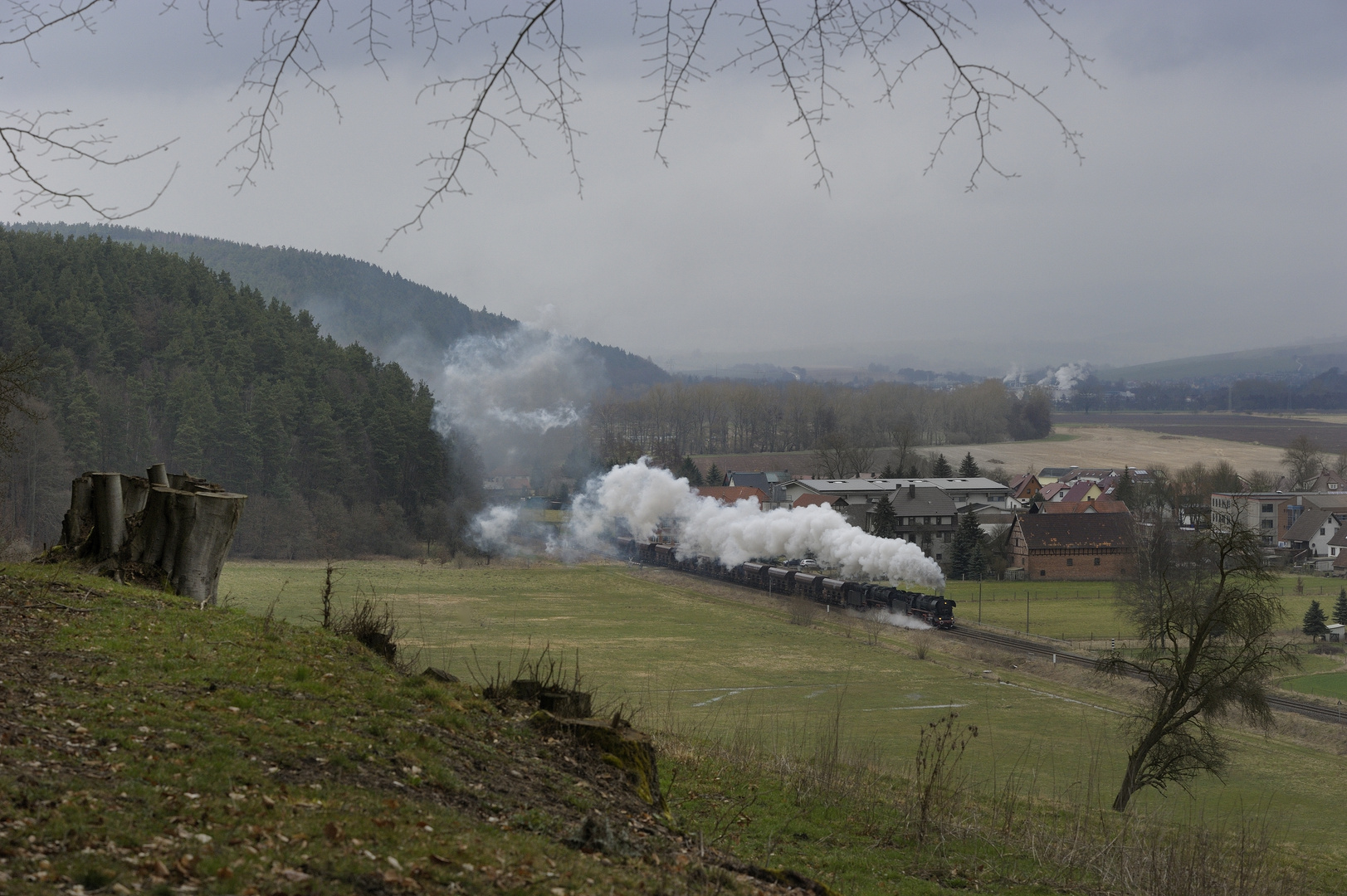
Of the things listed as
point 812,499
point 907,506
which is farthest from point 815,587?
point 812,499

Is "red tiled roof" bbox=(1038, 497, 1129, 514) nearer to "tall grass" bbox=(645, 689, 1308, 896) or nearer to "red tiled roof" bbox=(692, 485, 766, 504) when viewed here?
"red tiled roof" bbox=(692, 485, 766, 504)

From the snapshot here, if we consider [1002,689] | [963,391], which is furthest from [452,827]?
[963,391]

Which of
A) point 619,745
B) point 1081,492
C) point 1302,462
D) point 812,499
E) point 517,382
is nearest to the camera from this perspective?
point 619,745

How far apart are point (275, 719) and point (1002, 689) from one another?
1315 inches

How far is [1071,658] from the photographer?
136ft

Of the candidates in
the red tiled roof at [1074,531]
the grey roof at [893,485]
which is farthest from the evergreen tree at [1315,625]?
the grey roof at [893,485]

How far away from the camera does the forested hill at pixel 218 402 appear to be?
A: 67562 millimetres

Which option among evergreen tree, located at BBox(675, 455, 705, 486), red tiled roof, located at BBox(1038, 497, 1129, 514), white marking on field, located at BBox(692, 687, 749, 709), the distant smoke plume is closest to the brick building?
red tiled roof, located at BBox(1038, 497, 1129, 514)

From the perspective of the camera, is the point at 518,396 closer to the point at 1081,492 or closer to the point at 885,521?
the point at 885,521

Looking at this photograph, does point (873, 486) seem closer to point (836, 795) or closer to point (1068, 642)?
point (1068, 642)

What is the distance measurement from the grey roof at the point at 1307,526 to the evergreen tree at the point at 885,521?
37.4 metres

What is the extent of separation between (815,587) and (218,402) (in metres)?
47.7

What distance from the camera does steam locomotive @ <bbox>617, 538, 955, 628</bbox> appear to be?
5106 cm

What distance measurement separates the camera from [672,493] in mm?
80812
